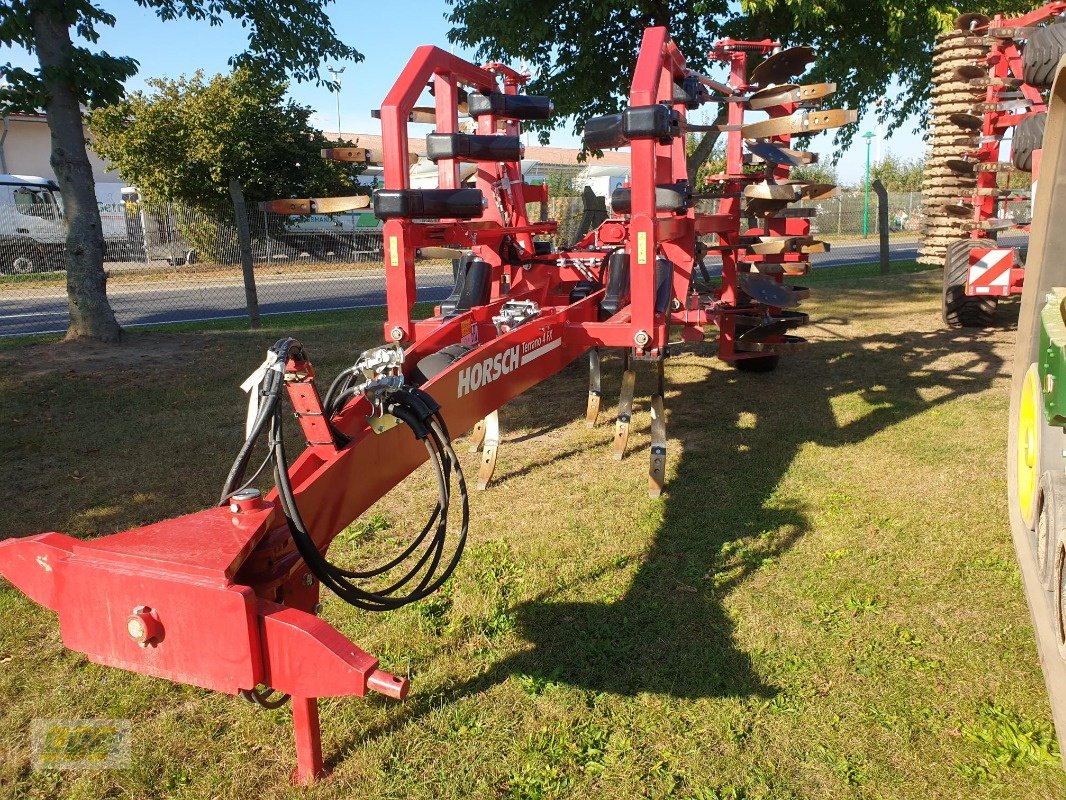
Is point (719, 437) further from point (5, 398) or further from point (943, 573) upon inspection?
point (5, 398)

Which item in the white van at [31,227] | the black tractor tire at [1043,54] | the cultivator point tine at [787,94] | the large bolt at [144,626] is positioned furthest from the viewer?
the white van at [31,227]

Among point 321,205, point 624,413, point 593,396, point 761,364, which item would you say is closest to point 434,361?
point 321,205

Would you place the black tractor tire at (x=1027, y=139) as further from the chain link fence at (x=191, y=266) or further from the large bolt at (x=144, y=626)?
the chain link fence at (x=191, y=266)

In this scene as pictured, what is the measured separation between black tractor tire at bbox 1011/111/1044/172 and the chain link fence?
24.4 ft

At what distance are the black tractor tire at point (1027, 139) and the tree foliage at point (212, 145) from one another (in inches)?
738

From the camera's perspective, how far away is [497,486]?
4.86 metres

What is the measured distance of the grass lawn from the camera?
8.14 ft

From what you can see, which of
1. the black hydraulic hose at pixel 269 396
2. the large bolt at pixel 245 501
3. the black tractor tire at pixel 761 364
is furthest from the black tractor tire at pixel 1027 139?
the large bolt at pixel 245 501

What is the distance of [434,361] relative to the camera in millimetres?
3178

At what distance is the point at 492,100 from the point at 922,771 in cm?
435

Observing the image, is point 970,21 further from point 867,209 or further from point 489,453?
point 867,209

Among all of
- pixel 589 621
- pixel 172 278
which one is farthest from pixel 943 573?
pixel 172 278

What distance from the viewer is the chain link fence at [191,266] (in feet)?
46.3

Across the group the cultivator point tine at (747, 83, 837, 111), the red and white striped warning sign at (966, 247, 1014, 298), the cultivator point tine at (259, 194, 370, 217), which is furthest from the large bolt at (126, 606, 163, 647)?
the red and white striped warning sign at (966, 247, 1014, 298)
